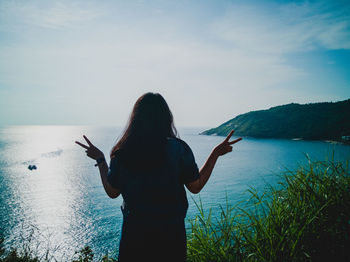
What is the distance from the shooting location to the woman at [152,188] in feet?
4.03

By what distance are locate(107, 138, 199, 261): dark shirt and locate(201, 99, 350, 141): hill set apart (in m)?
94.3

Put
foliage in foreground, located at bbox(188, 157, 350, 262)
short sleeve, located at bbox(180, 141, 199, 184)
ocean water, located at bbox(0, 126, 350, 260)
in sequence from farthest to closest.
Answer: ocean water, located at bbox(0, 126, 350, 260), foliage in foreground, located at bbox(188, 157, 350, 262), short sleeve, located at bbox(180, 141, 199, 184)

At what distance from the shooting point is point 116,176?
1.35m

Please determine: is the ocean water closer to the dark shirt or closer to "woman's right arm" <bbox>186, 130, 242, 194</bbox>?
"woman's right arm" <bbox>186, 130, 242, 194</bbox>

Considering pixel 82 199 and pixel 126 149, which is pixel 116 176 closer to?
pixel 126 149

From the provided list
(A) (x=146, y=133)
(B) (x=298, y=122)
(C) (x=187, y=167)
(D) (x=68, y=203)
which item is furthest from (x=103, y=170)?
(B) (x=298, y=122)

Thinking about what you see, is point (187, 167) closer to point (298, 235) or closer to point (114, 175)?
point (114, 175)

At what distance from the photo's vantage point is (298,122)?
9862 centimetres

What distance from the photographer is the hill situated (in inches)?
3299

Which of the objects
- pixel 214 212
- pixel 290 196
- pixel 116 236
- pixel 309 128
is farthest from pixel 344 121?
pixel 290 196

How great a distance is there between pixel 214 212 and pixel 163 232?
2441 centimetres

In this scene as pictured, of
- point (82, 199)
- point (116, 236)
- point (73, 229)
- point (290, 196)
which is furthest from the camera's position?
point (82, 199)

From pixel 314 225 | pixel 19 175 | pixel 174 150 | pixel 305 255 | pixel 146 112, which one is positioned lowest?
pixel 19 175

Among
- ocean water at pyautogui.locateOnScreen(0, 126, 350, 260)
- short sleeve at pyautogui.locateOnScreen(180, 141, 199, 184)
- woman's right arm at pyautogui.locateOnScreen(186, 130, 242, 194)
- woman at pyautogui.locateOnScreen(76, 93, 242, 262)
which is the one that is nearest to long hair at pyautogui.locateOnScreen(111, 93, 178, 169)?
woman at pyautogui.locateOnScreen(76, 93, 242, 262)
